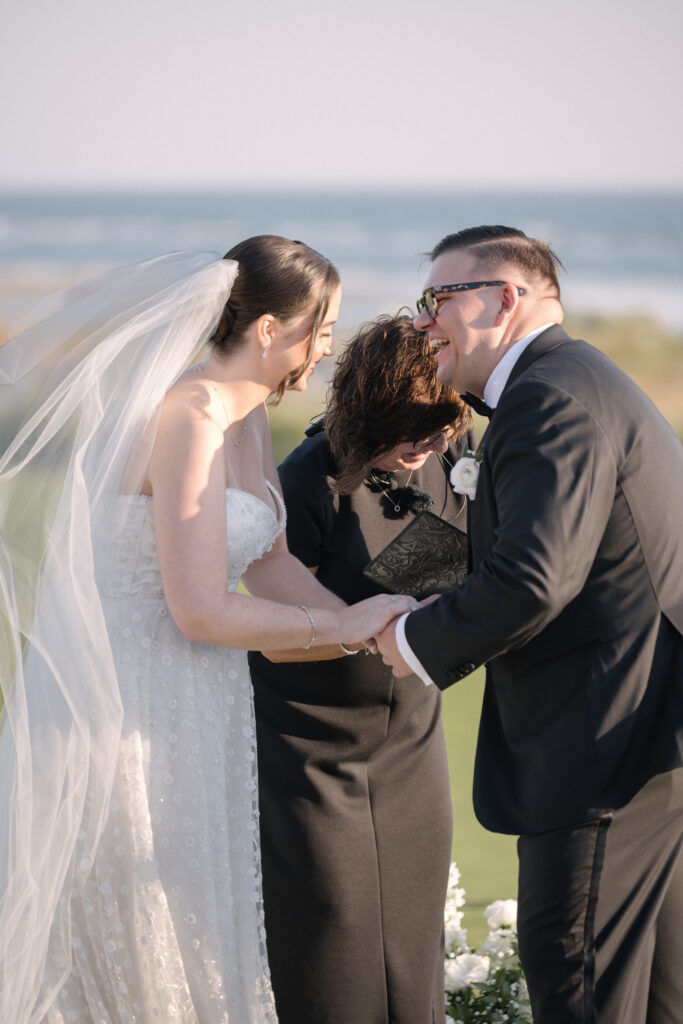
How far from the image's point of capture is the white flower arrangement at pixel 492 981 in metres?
2.50

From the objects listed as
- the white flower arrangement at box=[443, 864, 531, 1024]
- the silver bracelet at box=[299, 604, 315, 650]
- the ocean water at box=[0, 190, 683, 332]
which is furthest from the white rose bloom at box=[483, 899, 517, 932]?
the ocean water at box=[0, 190, 683, 332]

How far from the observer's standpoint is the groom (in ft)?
5.65

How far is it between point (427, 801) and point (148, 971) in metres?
0.76

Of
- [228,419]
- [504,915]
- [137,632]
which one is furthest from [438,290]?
[504,915]

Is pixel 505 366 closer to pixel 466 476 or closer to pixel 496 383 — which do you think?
pixel 496 383

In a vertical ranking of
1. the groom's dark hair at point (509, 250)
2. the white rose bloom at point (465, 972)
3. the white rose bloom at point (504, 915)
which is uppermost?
the groom's dark hair at point (509, 250)

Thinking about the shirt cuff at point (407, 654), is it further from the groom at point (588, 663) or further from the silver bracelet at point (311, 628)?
the silver bracelet at point (311, 628)

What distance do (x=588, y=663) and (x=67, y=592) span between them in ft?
3.28

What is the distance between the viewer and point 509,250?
6.62ft

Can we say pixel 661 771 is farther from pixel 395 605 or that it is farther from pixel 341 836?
pixel 341 836

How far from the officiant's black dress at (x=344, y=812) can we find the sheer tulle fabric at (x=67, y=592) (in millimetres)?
254

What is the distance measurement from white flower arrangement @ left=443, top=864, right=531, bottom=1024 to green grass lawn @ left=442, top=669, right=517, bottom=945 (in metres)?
0.53

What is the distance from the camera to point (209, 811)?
2.14 m

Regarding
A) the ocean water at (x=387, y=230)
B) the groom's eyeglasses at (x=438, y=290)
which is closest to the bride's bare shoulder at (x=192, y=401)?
the groom's eyeglasses at (x=438, y=290)
